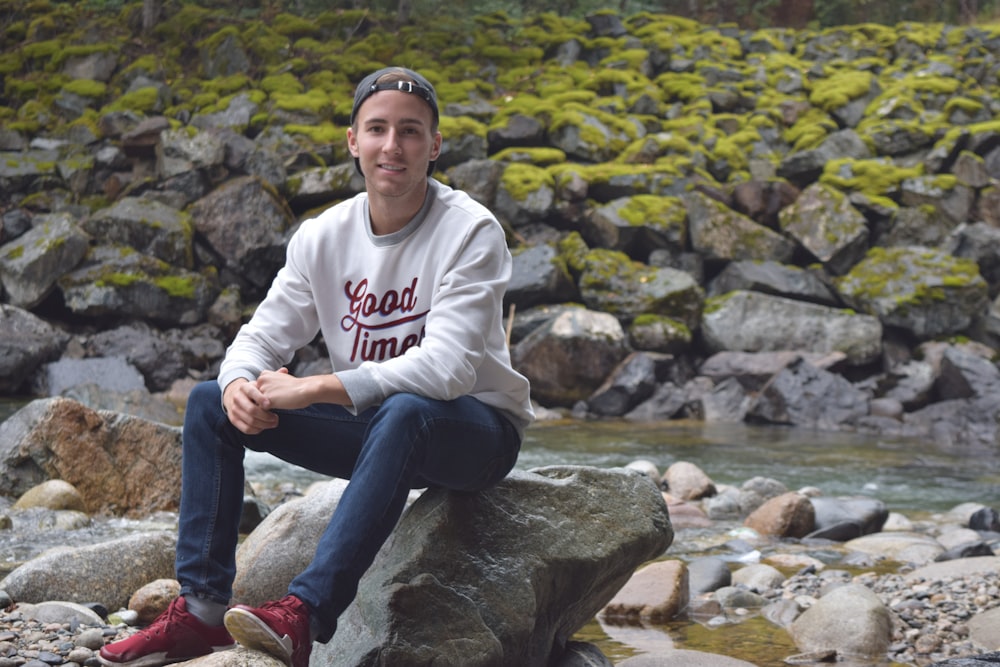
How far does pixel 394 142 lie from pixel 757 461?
868 cm

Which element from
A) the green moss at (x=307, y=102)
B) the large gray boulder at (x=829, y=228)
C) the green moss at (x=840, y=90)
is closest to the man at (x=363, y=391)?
the large gray boulder at (x=829, y=228)

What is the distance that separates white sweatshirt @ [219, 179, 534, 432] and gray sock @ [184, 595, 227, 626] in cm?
59

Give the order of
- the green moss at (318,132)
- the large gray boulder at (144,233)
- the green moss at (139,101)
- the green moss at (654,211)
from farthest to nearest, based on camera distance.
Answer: the green moss at (139,101) → the green moss at (318,132) → the green moss at (654,211) → the large gray boulder at (144,233)

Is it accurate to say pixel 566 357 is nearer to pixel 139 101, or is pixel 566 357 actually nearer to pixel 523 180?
pixel 523 180

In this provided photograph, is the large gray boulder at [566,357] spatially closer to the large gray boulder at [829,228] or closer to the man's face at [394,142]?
the large gray boulder at [829,228]

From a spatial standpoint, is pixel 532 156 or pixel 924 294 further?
pixel 532 156

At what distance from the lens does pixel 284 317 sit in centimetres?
309

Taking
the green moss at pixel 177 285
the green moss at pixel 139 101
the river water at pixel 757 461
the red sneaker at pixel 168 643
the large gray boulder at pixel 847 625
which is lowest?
the river water at pixel 757 461

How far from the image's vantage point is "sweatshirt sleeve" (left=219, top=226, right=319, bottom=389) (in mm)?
3029

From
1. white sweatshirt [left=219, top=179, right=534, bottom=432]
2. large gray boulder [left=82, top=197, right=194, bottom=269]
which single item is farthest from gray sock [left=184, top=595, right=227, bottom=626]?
large gray boulder [left=82, top=197, right=194, bottom=269]

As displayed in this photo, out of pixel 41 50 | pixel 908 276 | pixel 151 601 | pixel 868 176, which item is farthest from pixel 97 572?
pixel 41 50

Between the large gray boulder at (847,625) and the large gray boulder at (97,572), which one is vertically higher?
the large gray boulder at (97,572)

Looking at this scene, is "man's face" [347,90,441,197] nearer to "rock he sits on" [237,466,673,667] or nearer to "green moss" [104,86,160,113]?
"rock he sits on" [237,466,673,667]

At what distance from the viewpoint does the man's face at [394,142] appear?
113 inches
